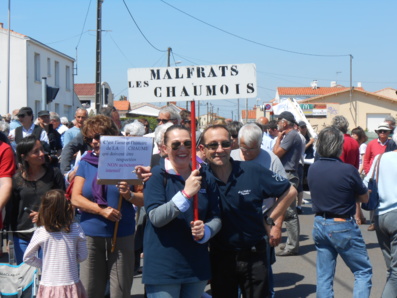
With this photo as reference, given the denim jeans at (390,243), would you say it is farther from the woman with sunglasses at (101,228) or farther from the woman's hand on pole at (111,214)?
the woman's hand on pole at (111,214)

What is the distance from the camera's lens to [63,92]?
4425cm

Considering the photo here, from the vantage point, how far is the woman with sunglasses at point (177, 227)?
3.88 meters

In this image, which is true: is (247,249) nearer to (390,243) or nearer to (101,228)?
(101,228)

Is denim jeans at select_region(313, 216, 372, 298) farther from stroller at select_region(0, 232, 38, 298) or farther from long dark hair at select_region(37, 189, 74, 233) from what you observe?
stroller at select_region(0, 232, 38, 298)

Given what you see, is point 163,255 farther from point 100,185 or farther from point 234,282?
point 100,185

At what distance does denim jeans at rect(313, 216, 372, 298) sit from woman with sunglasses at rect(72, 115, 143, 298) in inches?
A: 69.0

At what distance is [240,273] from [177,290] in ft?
2.17

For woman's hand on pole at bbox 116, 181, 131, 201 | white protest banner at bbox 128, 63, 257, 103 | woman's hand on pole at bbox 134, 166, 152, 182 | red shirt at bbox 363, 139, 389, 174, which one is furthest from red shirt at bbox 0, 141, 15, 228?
red shirt at bbox 363, 139, 389, 174

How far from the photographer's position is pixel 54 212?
481 centimetres

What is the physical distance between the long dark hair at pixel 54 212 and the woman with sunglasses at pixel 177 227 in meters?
1.04

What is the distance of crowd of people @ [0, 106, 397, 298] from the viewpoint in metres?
4.00

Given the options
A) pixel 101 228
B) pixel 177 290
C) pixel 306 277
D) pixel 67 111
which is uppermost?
pixel 67 111

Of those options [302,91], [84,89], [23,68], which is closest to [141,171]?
[23,68]

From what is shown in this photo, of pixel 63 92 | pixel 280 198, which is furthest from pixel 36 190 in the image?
pixel 63 92
